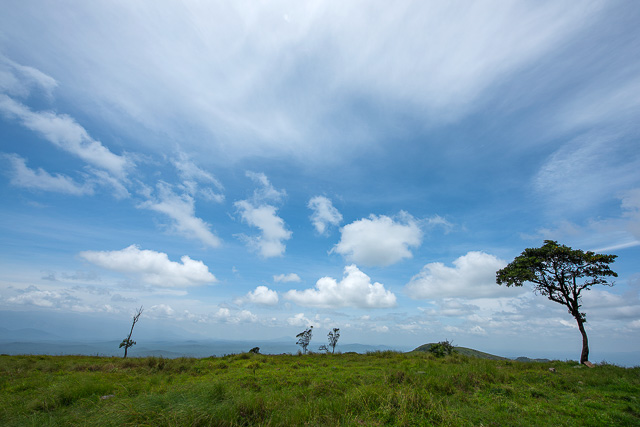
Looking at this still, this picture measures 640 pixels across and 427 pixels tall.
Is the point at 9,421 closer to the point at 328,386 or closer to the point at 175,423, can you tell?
the point at 175,423

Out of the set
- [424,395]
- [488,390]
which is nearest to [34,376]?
[424,395]

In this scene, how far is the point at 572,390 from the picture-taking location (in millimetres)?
12289

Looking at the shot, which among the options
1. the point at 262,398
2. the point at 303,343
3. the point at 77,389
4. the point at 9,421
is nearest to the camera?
the point at 9,421

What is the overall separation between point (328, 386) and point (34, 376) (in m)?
20.2

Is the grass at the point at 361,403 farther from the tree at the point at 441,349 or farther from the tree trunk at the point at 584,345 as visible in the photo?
the tree at the point at 441,349

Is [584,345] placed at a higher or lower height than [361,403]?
higher

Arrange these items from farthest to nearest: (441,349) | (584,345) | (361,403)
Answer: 1. (441,349)
2. (584,345)
3. (361,403)

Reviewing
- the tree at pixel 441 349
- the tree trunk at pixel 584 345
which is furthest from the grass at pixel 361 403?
the tree at pixel 441 349

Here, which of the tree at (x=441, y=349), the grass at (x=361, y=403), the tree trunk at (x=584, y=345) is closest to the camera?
the grass at (x=361, y=403)

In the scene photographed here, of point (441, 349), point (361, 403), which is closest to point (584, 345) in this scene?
point (441, 349)

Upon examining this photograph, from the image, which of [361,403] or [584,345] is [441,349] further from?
[361,403]

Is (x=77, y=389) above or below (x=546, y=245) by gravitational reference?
below

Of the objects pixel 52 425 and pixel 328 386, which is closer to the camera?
pixel 52 425

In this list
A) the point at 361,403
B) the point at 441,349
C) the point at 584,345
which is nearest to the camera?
the point at 361,403
